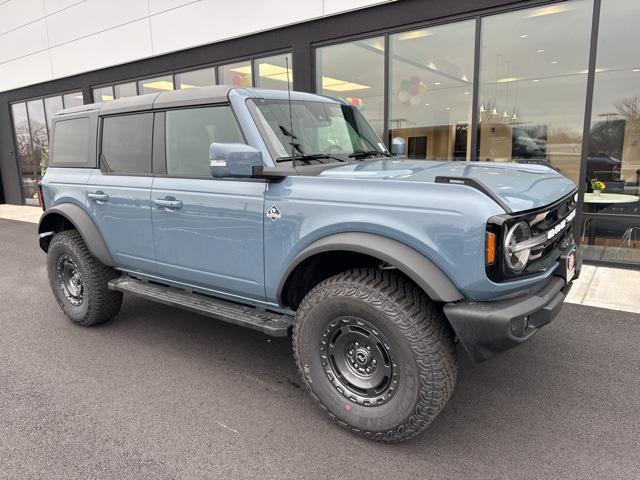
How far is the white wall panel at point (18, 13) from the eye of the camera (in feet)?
43.5

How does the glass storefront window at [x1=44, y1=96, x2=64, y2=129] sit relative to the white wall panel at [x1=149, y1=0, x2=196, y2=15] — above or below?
below

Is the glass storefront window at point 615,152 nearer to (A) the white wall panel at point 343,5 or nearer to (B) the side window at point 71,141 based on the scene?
(A) the white wall panel at point 343,5

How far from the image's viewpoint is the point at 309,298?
271 centimetres

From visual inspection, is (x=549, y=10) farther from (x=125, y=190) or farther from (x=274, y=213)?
(x=125, y=190)

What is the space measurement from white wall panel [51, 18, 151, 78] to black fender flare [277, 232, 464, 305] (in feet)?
33.0

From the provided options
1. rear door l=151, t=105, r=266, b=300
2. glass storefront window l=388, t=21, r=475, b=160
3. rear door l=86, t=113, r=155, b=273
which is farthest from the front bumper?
glass storefront window l=388, t=21, r=475, b=160

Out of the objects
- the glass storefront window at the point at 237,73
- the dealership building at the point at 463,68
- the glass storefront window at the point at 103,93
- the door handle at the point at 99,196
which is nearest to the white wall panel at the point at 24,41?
the glass storefront window at the point at 103,93

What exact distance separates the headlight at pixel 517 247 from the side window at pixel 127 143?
2.75 m

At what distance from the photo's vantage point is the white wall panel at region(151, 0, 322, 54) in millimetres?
8102

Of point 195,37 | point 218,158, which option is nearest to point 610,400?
point 218,158

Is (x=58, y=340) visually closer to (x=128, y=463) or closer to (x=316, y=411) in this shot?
(x=128, y=463)

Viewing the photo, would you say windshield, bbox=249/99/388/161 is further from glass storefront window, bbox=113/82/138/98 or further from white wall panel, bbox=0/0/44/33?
white wall panel, bbox=0/0/44/33

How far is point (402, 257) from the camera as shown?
2350 millimetres

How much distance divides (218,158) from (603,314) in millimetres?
3909
